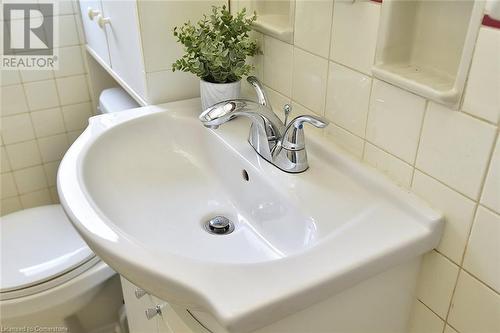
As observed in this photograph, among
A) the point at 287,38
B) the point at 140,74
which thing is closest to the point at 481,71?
the point at 287,38

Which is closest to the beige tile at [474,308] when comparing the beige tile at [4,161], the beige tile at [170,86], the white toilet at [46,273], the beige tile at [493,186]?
the beige tile at [493,186]

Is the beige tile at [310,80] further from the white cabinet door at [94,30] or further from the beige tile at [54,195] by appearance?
the beige tile at [54,195]

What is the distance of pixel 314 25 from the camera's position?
2.87 ft

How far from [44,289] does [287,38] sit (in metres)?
0.94

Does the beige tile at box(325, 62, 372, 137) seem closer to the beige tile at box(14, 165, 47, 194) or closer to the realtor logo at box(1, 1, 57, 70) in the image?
the realtor logo at box(1, 1, 57, 70)

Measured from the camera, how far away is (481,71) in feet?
1.94

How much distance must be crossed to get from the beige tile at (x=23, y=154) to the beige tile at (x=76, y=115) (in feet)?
0.47

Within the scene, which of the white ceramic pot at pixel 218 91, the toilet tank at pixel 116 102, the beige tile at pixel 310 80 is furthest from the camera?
the toilet tank at pixel 116 102

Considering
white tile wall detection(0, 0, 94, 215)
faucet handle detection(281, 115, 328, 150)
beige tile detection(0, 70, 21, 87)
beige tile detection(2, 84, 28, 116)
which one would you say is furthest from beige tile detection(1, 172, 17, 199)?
faucet handle detection(281, 115, 328, 150)

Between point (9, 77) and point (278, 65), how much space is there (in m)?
1.03

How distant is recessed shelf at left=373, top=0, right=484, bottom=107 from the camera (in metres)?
0.64

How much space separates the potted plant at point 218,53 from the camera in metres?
0.98

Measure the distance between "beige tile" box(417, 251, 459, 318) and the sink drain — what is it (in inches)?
14.8

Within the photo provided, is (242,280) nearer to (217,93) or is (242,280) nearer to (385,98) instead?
(385,98)
